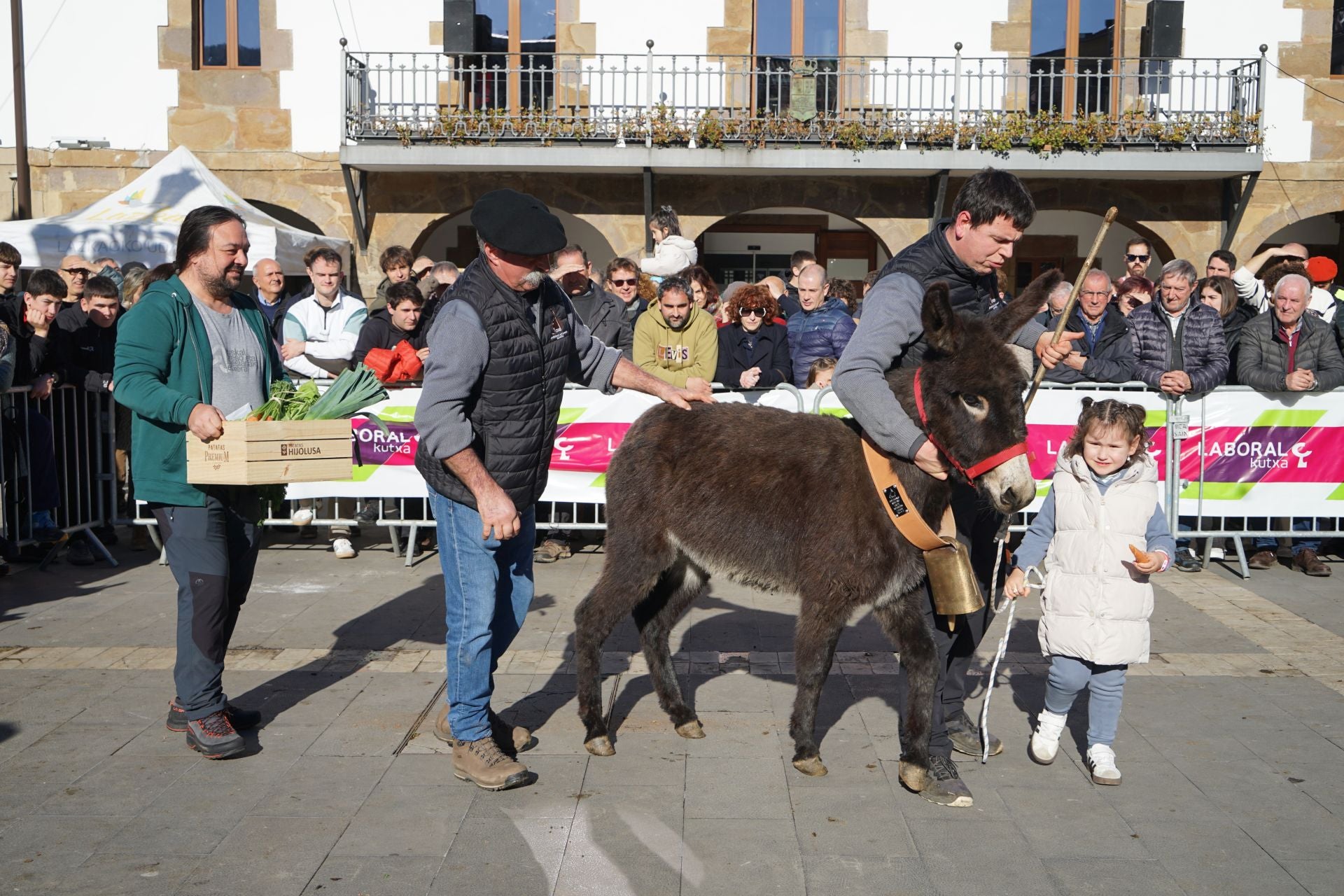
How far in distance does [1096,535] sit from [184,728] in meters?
3.91

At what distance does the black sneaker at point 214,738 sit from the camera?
4.92 metres

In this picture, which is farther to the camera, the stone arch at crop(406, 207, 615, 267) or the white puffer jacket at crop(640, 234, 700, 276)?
the stone arch at crop(406, 207, 615, 267)

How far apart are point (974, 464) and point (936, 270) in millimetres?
799

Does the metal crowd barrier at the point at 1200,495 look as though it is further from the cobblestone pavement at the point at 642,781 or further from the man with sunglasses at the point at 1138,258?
the man with sunglasses at the point at 1138,258

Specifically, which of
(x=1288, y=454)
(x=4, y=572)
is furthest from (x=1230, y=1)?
(x=4, y=572)

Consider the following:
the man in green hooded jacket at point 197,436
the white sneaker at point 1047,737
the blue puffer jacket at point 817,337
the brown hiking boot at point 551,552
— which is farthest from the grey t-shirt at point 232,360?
the blue puffer jacket at point 817,337

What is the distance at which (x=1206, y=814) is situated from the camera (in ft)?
14.7

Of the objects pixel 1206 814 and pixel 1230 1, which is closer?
pixel 1206 814

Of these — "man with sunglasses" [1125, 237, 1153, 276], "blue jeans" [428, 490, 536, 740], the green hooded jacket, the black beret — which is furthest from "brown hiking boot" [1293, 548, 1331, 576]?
the green hooded jacket

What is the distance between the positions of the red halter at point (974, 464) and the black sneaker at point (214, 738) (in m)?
3.03

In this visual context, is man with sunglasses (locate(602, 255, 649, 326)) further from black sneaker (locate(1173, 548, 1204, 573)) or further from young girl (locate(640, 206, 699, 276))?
black sneaker (locate(1173, 548, 1204, 573))

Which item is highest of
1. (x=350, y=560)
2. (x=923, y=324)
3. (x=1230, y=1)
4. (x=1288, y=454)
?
(x=1230, y=1)

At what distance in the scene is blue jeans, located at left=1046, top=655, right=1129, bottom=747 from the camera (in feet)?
16.0

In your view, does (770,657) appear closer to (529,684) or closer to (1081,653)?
(529,684)
